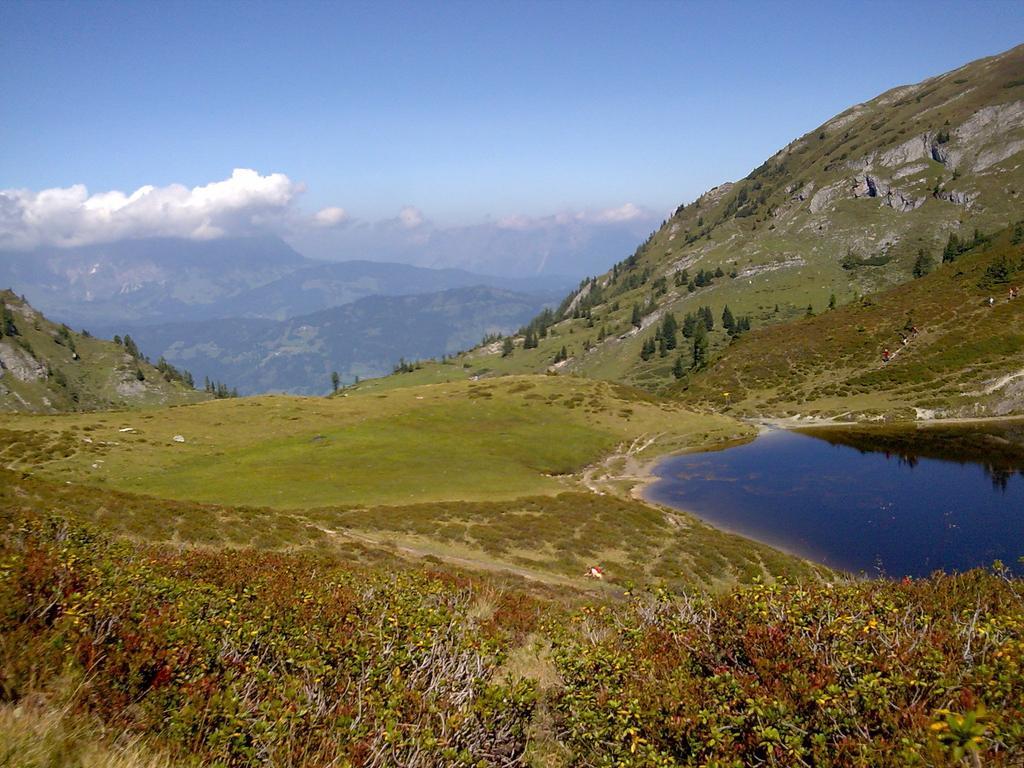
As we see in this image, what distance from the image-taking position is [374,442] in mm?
68250

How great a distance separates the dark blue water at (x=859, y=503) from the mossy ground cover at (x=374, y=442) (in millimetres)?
12704

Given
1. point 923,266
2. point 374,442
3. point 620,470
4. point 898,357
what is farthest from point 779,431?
point 923,266

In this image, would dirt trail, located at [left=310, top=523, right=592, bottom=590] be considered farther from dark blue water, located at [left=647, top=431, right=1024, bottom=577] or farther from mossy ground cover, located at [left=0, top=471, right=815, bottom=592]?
dark blue water, located at [left=647, top=431, right=1024, bottom=577]

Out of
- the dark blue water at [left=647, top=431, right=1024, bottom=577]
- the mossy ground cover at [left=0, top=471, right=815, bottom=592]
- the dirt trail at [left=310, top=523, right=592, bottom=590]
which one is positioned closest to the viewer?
Result: the mossy ground cover at [left=0, top=471, right=815, bottom=592]

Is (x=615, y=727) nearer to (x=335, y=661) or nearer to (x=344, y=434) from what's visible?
(x=335, y=661)

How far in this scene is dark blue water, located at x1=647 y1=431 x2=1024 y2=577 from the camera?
1622 inches

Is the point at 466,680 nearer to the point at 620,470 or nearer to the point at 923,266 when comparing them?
the point at 620,470

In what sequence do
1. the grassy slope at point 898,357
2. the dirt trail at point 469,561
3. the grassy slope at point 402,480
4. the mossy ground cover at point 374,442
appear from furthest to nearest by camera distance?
the grassy slope at point 898,357
the mossy ground cover at point 374,442
the grassy slope at point 402,480
the dirt trail at point 469,561

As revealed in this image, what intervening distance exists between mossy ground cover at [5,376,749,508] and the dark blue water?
1270 cm

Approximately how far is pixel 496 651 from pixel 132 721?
521 cm

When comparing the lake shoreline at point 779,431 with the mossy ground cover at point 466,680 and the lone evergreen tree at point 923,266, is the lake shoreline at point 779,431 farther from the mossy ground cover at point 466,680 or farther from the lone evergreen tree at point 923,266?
the lone evergreen tree at point 923,266

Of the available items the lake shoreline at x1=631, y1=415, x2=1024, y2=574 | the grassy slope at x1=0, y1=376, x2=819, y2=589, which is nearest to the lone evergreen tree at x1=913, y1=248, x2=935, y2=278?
the lake shoreline at x1=631, y1=415, x2=1024, y2=574

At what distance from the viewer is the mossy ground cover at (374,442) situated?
47.8 m

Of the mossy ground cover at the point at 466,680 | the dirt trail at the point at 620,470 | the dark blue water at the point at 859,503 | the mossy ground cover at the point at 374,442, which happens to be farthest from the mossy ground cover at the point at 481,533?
the mossy ground cover at the point at 466,680
